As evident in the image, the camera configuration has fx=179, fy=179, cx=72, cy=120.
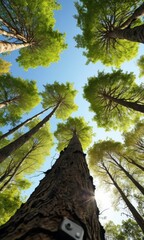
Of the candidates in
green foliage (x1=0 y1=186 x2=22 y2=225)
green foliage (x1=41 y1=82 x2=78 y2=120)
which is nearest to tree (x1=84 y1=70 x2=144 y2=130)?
green foliage (x1=41 y1=82 x2=78 y2=120)

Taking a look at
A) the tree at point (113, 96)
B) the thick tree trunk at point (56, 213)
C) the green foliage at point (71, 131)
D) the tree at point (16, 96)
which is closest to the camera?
the thick tree trunk at point (56, 213)

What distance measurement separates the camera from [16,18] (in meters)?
11.3

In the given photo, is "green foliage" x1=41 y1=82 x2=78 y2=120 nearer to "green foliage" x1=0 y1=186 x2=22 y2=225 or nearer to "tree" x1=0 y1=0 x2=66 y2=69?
"tree" x1=0 y1=0 x2=66 y2=69

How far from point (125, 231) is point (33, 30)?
681 inches

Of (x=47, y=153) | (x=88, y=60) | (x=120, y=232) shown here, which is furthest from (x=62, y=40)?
(x=120, y=232)

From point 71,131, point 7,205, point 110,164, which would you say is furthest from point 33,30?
point 110,164

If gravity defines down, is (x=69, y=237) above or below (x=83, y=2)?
below

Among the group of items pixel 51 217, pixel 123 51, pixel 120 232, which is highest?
pixel 123 51

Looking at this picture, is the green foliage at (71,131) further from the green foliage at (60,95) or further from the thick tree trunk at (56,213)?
the thick tree trunk at (56,213)

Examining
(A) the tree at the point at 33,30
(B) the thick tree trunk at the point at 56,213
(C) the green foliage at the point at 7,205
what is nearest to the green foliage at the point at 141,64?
(A) the tree at the point at 33,30

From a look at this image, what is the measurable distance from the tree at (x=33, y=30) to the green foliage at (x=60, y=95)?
91.8 inches

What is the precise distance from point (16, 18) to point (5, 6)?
0.84m

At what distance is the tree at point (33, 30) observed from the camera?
10883 millimetres

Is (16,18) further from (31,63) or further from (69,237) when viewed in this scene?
(69,237)
